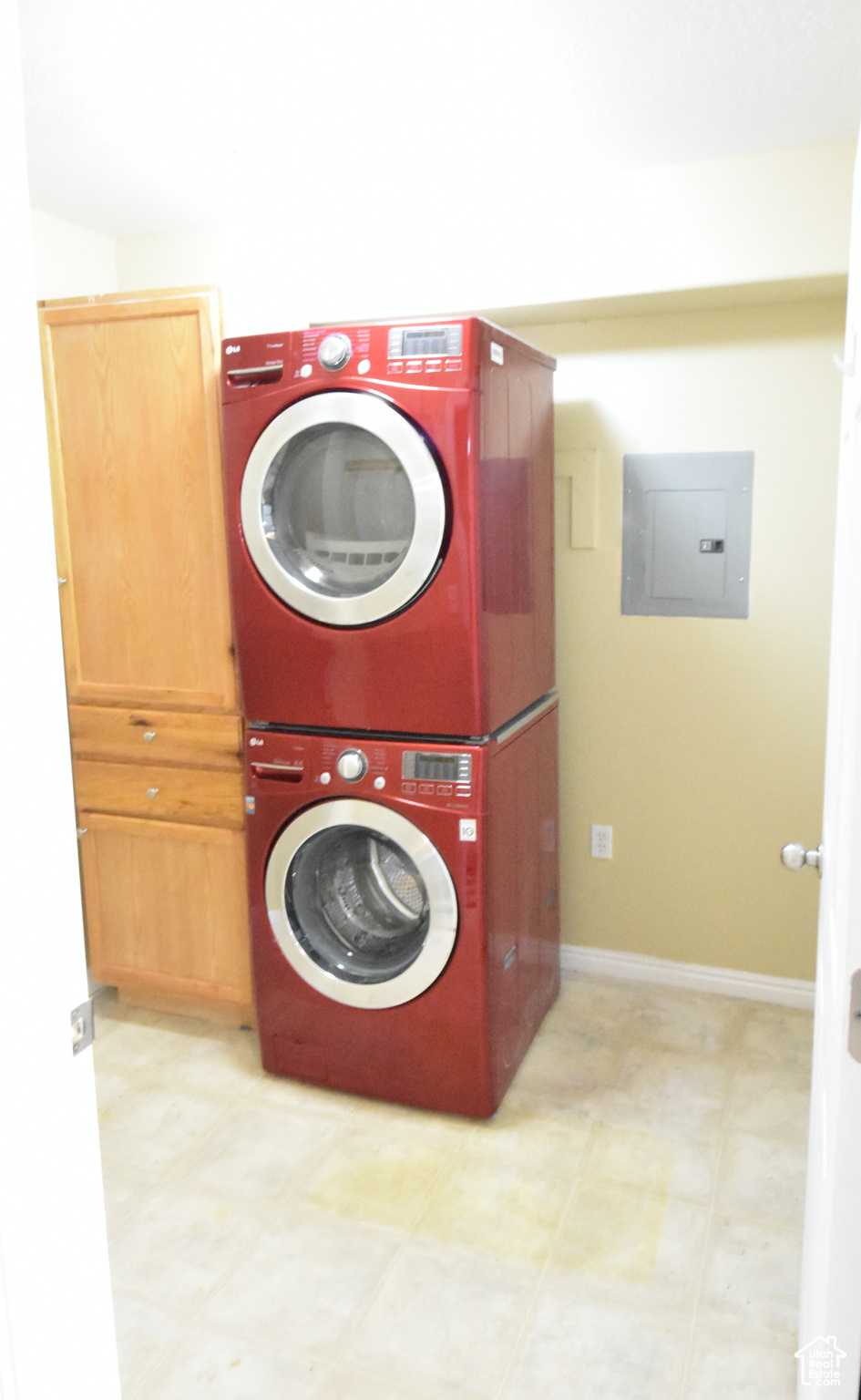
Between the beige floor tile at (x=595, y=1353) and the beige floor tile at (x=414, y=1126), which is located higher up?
the beige floor tile at (x=414, y=1126)

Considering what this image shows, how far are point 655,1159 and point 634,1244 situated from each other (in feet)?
0.88

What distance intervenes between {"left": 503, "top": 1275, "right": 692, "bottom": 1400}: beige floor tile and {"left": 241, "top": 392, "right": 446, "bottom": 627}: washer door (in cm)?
135

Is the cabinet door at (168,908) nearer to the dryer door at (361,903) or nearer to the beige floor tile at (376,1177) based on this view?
the dryer door at (361,903)

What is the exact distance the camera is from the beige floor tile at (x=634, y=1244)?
179 centimetres

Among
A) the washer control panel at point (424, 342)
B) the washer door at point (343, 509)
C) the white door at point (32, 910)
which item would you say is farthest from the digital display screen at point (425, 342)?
the white door at point (32, 910)

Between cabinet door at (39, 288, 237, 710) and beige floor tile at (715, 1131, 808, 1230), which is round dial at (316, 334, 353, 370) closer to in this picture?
cabinet door at (39, 288, 237, 710)

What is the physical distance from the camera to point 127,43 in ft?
5.53

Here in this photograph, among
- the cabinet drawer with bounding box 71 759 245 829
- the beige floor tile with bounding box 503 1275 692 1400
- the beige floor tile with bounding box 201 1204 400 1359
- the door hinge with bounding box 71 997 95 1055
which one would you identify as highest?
the door hinge with bounding box 71 997 95 1055

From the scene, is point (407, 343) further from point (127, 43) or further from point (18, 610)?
point (18, 610)

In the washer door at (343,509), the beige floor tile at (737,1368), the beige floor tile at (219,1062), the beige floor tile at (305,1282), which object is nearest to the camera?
the beige floor tile at (737,1368)

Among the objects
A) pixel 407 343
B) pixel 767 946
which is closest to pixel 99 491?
pixel 407 343

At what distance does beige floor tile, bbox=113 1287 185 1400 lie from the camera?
1.62m

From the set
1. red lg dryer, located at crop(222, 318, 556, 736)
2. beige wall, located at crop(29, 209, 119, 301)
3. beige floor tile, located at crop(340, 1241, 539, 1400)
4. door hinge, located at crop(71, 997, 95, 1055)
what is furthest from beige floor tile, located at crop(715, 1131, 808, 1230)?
beige wall, located at crop(29, 209, 119, 301)

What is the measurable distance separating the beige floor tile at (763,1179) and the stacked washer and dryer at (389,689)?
0.52 metres
